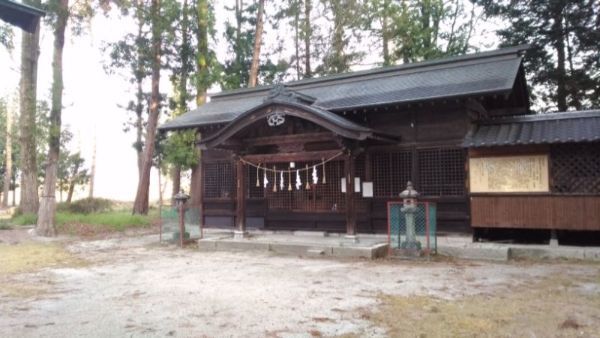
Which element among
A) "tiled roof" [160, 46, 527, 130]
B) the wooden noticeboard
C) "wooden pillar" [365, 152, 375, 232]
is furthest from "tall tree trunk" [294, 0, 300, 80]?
the wooden noticeboard

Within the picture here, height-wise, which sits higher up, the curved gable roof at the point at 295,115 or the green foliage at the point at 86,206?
the curved gable roof at the point at 295,115

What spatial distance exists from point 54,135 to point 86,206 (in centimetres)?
761

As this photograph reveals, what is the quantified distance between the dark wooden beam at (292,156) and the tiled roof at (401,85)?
1425mm

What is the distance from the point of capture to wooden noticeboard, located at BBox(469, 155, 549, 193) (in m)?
10.7

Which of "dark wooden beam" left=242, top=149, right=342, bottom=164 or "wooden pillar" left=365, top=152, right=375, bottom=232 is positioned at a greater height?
"dark wooden beam" left=242, top=149, right=342, bottom=164

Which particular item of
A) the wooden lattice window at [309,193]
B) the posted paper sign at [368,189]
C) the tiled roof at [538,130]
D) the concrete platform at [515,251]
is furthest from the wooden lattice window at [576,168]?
the wooden lattice window at [309,193]

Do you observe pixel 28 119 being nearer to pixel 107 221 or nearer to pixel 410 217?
pixel 107 221

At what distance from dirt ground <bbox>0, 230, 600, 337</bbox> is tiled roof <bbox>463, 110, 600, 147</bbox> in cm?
273

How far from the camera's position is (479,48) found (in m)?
24.5

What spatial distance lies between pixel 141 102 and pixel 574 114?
22.3 m

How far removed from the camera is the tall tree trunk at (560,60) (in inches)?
838

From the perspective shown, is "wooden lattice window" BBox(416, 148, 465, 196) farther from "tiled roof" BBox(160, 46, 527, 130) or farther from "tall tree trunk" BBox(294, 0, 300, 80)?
"tall tree trunk" BBox(294, 0, 300, 80)

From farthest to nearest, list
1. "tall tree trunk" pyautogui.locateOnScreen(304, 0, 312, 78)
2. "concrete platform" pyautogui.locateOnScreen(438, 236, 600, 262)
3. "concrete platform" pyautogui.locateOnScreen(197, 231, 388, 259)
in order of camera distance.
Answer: "tall tree trunk" pyautogui.locateOnScreen(304, 0, 312, 78) < "concrete platform" pyautogui.locateOnScreen(197, 231, 388, 259) < "concrete platform" pyautogui.locateOnScreen(438, 236, 600, 262)

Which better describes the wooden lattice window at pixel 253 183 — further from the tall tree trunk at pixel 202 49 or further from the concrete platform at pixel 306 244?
the tall tree trunk at pixel 202 49
